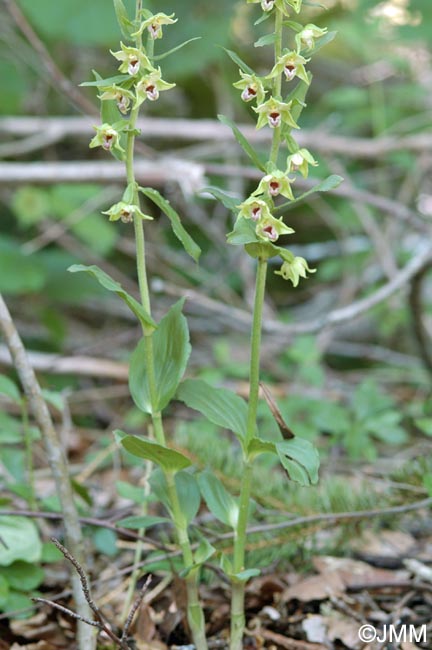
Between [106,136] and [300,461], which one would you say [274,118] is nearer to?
[106,136]

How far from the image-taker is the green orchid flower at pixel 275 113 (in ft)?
3.33

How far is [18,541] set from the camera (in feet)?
4.86

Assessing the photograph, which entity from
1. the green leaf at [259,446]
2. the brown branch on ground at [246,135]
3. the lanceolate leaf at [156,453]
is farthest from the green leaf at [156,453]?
the brown branch on ground at [246,135]

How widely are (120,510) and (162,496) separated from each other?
2.08ft

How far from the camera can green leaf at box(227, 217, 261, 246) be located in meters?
1.03

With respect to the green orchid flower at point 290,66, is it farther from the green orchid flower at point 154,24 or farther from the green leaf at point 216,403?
the green leaf at point 216,403

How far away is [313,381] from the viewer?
2.57 meters

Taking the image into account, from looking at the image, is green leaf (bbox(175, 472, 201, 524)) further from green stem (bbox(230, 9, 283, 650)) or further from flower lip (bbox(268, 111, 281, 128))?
flower lip (bbox(268, 111, 281, 128))

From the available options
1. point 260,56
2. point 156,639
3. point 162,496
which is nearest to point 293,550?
point 156,639

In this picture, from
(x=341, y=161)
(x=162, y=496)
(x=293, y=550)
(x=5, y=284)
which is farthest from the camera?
(x=341, y=161)

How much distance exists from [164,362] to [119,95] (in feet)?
1.46

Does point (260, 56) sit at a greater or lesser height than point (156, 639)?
greater

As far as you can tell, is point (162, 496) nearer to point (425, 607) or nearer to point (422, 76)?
point (425, 607)

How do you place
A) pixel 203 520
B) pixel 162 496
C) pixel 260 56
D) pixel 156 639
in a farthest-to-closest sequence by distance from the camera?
pixel 260 56, pixel 203 520, pixel 156 639, pixel 162 496
